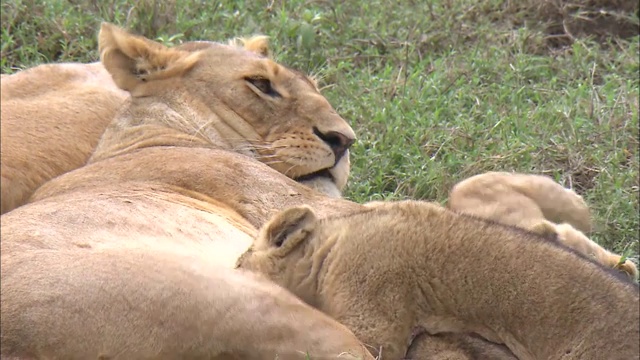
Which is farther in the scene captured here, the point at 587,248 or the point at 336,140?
the point at 336,140

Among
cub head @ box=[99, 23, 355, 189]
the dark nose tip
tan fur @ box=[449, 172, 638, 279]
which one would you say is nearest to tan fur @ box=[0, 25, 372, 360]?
cub head @ box=[99, 23, 355, 189]

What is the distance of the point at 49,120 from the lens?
566cm

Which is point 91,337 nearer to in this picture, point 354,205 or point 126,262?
point 126,262

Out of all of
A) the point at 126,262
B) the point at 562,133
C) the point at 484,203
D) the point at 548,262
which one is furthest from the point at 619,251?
the point at 126,262

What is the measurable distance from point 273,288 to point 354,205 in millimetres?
1164

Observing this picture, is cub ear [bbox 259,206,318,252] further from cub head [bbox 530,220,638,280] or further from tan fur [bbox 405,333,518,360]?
cub head [bbox 530,220,638,280]

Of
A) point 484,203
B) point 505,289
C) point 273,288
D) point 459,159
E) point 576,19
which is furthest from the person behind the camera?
point 576,19

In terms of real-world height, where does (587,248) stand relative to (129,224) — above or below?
below


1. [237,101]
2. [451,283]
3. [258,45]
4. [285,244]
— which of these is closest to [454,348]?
Result: [451,283]

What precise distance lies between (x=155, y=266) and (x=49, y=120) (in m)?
2.40

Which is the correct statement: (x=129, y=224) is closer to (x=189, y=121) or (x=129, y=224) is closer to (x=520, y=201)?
(x=189, y=121)

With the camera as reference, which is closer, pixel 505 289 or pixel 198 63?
pixel 505 289

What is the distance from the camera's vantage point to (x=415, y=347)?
3.33m

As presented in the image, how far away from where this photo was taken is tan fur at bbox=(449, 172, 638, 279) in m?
5.18
